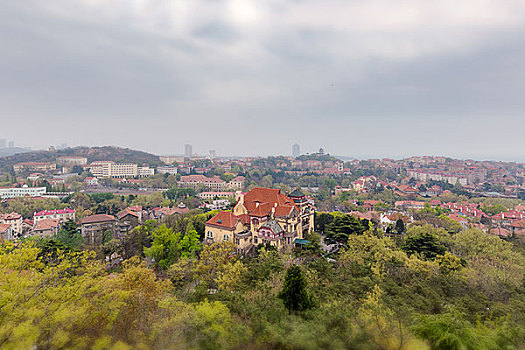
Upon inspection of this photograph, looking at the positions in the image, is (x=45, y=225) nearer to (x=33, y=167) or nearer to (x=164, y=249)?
(x=164, y=249)

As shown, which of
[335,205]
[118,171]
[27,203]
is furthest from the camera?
[118,171]

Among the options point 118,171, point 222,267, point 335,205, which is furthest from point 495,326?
point 118,171

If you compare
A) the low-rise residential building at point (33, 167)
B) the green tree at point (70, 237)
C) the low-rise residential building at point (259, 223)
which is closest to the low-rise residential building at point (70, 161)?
the low-rise residential building at point (33, 167)

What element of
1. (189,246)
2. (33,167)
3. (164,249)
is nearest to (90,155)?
(33,167)

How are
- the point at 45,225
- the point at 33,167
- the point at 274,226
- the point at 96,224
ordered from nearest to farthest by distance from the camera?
the point at 274,226, the point at 45,225, the point at 96,224, the point at 33,167

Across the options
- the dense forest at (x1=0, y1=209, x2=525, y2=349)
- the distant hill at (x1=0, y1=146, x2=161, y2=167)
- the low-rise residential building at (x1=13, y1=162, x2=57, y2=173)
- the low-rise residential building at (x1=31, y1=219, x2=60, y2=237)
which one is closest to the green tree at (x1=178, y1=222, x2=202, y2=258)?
the dense forest at (x1=0, y1=209, x2=525, y2=349)

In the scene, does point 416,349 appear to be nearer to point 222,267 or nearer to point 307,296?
point 307,296
